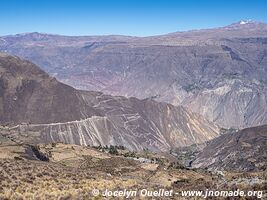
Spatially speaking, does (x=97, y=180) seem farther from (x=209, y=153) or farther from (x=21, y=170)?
(x=209, y=153)

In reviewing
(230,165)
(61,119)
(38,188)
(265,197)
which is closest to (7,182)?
(38,188)

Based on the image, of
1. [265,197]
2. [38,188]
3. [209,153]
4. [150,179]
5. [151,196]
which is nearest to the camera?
[265,197]

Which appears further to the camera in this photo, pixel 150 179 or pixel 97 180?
pixel 150 179

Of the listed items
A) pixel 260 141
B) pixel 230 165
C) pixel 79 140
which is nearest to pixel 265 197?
pixel 230 165

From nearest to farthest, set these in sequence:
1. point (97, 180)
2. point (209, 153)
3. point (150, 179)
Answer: point (97, 180), point (150, 179), point (209, 153)

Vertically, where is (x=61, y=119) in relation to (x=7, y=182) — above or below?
below

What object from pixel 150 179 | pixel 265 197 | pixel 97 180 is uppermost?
pixel 265 197
